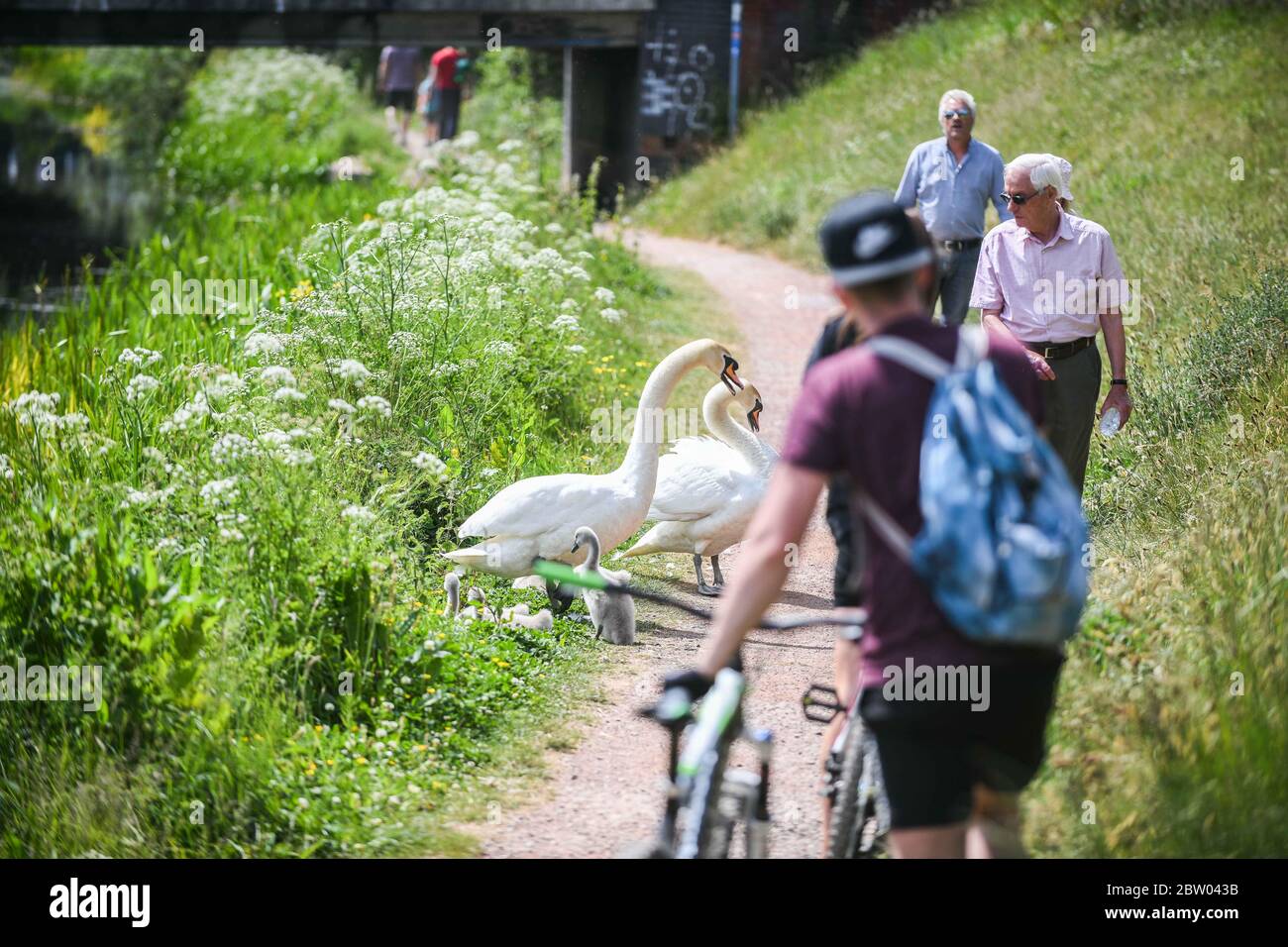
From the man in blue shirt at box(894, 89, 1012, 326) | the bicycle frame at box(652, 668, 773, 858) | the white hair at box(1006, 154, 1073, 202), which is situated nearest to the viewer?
the bicycle frame at box(652, 668, 773, 858)

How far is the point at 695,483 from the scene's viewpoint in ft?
25.5

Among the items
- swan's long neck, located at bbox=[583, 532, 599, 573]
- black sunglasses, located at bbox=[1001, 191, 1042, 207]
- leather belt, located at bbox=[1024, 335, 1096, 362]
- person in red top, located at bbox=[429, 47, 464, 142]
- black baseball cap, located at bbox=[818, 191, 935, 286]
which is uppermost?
person in red top, located at bbox=[429, 47, 464, 142]

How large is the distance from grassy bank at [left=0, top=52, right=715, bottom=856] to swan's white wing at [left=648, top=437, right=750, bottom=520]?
3.04 feet

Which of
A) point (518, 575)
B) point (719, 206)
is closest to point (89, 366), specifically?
point (518, 575)

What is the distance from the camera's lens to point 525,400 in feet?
32.1

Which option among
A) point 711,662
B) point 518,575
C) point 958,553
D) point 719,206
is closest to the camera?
point 958,553

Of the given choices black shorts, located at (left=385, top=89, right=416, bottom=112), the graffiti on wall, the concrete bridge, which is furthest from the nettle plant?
black shorts, located at (left=385, top=89, right=416, bottom=112)

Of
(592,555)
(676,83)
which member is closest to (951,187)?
(592,555)

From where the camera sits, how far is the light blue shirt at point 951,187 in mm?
9211

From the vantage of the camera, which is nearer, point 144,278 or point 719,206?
point 144,278

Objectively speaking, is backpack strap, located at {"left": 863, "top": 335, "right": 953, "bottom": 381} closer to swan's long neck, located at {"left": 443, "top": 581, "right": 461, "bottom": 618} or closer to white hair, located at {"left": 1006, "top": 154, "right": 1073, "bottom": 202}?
white hair, located at {"left": 1006, "top": 154, "right": 1073, "bottom": 202}

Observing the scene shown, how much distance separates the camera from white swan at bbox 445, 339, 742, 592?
Answer: 7254 mm

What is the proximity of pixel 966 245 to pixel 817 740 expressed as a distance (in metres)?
4.44
